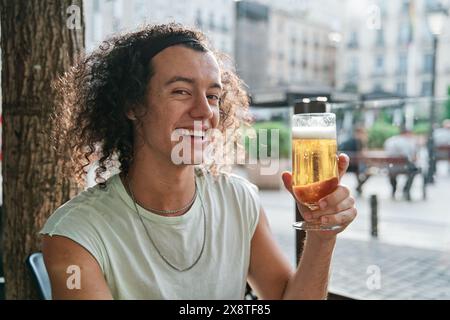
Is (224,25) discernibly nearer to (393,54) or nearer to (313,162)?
(393,54)

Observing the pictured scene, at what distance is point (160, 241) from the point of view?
1.66m

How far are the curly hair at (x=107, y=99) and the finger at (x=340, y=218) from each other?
2.19 ft

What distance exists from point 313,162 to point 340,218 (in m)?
0.22

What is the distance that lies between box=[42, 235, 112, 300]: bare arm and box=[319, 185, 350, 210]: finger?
655 millimetres

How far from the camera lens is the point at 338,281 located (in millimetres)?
4527

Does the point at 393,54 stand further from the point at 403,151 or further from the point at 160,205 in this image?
the point at 160,205

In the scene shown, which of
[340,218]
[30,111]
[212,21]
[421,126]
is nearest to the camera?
[340,218]

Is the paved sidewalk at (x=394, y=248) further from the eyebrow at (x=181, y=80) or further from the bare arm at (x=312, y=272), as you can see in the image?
the eyebrow at (x=181, y=80)

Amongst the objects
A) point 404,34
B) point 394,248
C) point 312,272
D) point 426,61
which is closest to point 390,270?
point 394,248

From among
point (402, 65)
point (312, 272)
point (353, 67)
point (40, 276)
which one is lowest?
point (40, 276)

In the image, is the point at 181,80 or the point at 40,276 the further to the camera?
the point at 40,276

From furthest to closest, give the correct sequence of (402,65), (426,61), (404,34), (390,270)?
(404,34), (402,65), (426,61), (390,270)

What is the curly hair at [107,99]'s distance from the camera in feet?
5.85

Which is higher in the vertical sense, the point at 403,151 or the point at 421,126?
the point at 421,126
